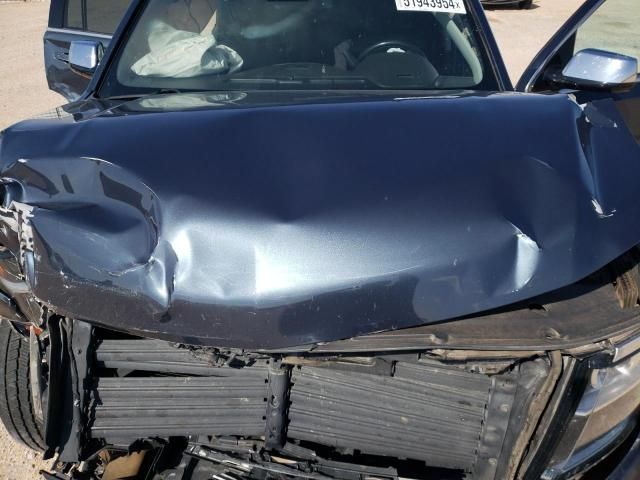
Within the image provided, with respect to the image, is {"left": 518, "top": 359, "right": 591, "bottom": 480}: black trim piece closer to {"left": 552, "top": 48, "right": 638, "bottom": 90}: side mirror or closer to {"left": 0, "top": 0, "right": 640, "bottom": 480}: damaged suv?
{"left": 0, "top": 0, "right": 640, "bottom": 480}: damaged suv

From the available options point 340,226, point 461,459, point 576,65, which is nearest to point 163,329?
point 340,226

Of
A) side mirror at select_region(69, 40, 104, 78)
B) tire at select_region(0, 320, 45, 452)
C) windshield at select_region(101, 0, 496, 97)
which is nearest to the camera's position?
tire at select_region(0, 320, 45, 452)

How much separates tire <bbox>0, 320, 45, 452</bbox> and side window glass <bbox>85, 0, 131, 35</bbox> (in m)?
2.42

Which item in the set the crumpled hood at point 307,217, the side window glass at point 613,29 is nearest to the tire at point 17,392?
the crumpled hood at point 307,217

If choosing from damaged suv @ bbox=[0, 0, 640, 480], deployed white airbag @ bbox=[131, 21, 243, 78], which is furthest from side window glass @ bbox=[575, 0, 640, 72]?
deployed white airbag @ bbox=[131, 21, 243, 78]

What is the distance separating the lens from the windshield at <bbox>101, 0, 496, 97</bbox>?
3051 mm

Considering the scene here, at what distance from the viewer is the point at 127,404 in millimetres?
2096

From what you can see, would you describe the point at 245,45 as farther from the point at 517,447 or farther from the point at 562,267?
the point at 517,447

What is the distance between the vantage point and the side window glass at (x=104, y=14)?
184 inches

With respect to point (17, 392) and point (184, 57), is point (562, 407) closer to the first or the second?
point (17, 392)

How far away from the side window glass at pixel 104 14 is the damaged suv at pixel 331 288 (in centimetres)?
247

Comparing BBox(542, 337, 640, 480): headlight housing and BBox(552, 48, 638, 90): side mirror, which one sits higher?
BBox(552, 48, 638, 90): side mirror

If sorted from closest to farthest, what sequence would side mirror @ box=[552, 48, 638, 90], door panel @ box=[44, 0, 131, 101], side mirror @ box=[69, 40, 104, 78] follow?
side mirror @ box=[552, 48, 638, 90], side mirror @ box=[69, 40, 104, 78], door panel @ box=[44, 0, 131, 101]

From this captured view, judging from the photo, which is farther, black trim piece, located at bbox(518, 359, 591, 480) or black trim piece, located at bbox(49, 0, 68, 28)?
black trim piece, located at bbox(49, 0, 68, 28)
